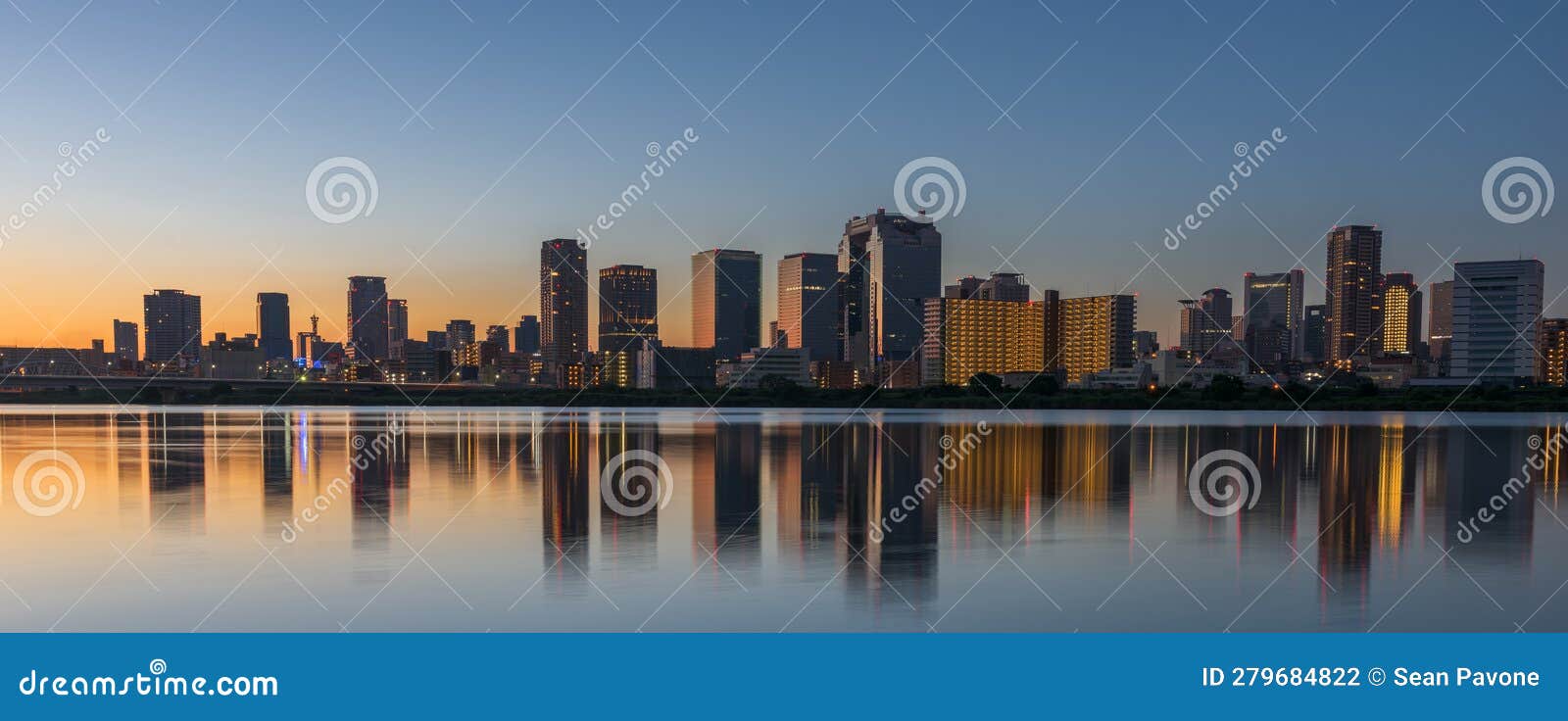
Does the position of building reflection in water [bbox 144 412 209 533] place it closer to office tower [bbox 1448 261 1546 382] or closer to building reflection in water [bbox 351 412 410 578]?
building reflection in water [bbox 351 412 410 578]

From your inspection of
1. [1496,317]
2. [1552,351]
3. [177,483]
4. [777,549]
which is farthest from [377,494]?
[1552,351]

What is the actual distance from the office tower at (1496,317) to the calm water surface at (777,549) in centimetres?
18439

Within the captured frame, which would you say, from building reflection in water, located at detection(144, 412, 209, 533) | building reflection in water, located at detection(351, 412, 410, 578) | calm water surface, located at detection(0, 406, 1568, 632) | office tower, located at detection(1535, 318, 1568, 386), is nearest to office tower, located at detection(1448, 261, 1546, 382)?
office tower, located at detection(1535, 318, 1568, 386)

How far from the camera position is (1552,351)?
18438 centimetres

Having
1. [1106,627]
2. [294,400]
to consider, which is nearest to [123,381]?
[294,400]

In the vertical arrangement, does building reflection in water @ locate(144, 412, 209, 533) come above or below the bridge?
above

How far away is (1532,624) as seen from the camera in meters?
8.29

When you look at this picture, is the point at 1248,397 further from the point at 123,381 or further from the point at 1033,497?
the point at 123,381

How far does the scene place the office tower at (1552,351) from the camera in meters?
180

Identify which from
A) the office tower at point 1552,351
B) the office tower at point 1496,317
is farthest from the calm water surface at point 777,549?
the office tower at point 1552,351

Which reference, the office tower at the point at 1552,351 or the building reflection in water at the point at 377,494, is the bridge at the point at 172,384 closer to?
the building reflection in water at the point at 377,494

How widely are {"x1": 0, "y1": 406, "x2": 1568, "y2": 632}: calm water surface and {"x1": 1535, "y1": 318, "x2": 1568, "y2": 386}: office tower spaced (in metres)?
199

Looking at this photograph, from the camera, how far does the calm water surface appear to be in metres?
8.38

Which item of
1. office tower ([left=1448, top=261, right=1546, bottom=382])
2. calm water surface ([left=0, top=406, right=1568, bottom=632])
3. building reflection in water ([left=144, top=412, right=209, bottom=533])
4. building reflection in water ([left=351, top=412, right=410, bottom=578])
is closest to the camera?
calm water surface ([left=0, top=406, right=1568, bottom=632])
